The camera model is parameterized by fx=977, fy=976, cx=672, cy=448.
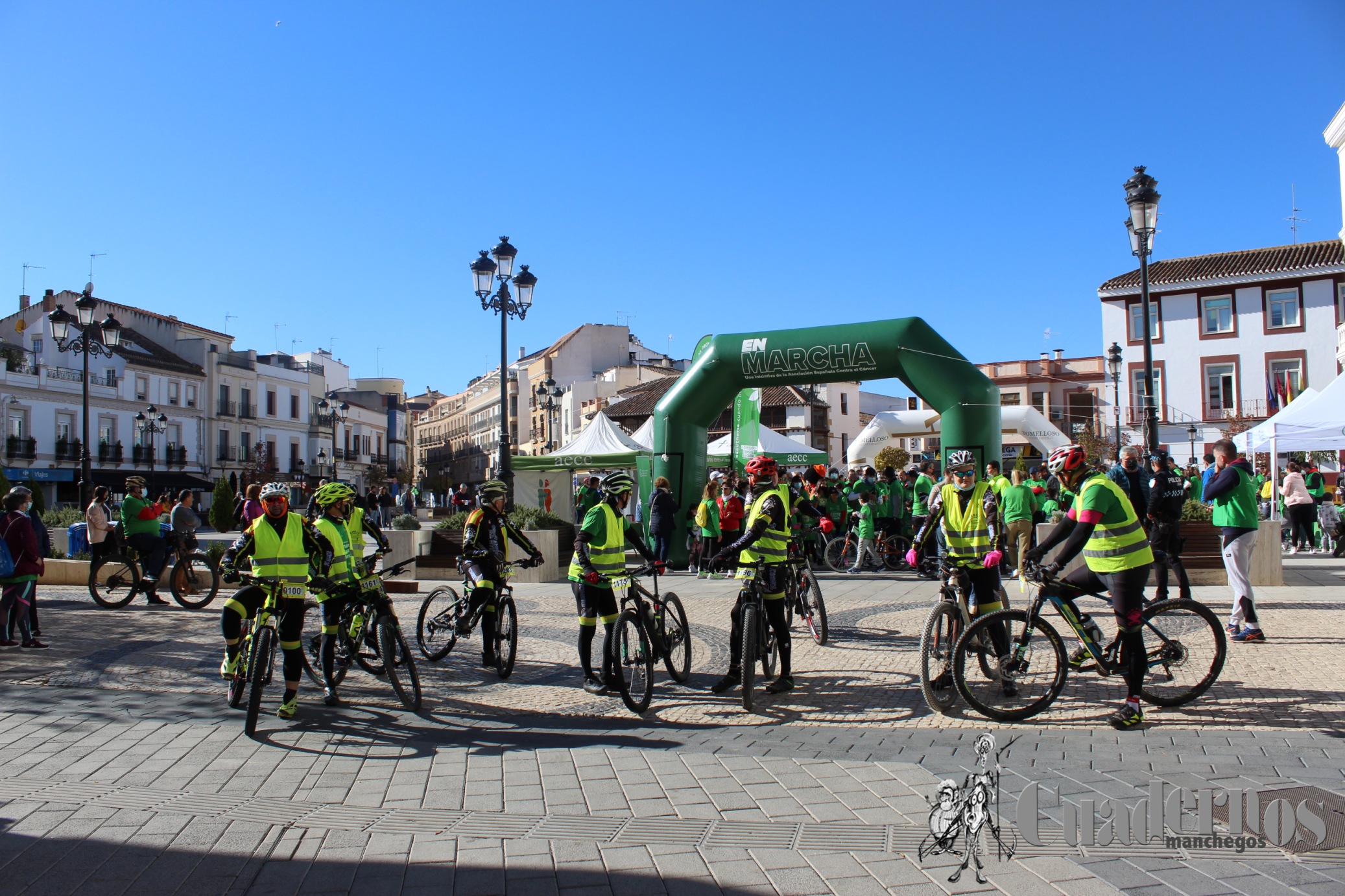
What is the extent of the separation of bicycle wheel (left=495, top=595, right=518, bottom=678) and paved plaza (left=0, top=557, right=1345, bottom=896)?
0.50ft

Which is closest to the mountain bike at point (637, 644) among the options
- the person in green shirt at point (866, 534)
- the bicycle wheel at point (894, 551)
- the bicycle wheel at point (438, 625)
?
the bicycle wheel at point (438, 625)

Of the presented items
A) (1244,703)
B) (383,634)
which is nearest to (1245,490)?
(1244,703)

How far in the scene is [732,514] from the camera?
11.1 m

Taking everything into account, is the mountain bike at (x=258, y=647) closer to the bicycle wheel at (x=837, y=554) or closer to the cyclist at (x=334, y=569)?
the cyclist at (x=334, y=569)

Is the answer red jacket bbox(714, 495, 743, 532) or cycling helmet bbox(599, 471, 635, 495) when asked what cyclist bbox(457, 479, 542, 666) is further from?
red jacket bbox(714, 495, 743, 532)

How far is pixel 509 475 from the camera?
1608 cm

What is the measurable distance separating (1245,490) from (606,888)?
7.41 metres

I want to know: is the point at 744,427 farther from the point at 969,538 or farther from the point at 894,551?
the point at 969,538

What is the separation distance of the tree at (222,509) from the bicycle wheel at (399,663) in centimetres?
3088

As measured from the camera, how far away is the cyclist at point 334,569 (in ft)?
23.1

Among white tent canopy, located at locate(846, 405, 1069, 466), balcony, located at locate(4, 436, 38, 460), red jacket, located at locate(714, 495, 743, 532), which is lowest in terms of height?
red jacket, located at locate(714, 495, 743, 532)

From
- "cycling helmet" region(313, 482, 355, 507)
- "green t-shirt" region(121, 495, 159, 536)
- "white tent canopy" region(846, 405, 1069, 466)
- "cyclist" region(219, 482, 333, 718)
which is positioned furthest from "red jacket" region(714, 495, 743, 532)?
"white tent canopy" region(846, 405, 1069, 466)

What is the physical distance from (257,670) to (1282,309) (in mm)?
47108

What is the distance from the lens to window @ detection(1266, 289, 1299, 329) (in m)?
42.2
